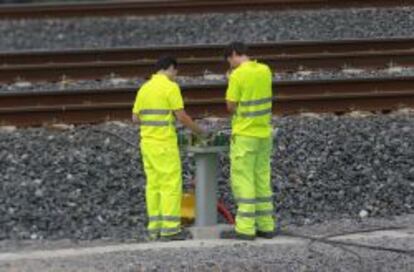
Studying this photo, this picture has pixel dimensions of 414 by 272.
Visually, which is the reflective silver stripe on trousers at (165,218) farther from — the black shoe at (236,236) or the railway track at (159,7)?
the railway track at (159,7)

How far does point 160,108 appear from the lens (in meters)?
9.26

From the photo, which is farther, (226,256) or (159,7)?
(159,7)

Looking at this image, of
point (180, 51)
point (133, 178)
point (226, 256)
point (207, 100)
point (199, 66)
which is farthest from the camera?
point (180, 51)

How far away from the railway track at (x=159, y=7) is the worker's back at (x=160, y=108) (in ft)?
32.9

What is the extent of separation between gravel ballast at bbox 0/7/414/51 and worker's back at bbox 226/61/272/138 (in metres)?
8.15

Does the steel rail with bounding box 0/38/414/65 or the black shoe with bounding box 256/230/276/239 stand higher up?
the steel rail with bounding box 0/38/414/65

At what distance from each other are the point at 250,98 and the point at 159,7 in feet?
34.7

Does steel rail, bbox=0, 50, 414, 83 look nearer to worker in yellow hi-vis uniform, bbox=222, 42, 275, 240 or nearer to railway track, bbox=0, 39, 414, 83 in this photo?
railway track, bbox=0, 39, 414, 83

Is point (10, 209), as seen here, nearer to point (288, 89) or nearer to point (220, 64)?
point (288, 89)

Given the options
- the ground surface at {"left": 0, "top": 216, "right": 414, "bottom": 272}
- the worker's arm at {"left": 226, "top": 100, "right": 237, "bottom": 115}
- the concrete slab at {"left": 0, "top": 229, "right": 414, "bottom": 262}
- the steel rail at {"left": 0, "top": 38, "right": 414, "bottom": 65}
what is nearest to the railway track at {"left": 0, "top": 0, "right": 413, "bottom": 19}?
the steel rail at {"left": 0, "top": 38, "right": 414, "bottom": 65}

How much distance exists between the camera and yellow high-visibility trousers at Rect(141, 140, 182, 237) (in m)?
9.23

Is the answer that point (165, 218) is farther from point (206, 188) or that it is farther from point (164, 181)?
point (206, 188)

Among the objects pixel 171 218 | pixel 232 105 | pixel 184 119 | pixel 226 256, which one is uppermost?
pixel 232 105

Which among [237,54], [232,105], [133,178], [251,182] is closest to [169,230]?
[251,182]
